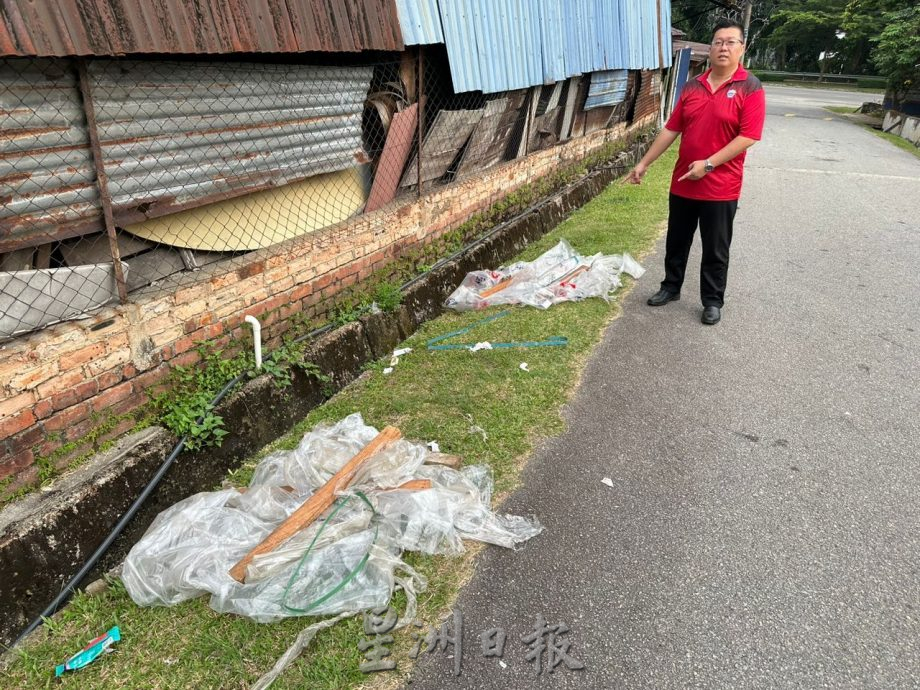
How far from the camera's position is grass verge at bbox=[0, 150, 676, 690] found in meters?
2.19

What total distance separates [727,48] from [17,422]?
4546mm

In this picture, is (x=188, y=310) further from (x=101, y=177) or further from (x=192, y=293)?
(x=101, y=177)

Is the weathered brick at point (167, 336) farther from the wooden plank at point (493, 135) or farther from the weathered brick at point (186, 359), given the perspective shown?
the wooden plank at point (493, 135)

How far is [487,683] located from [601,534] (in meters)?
0.91

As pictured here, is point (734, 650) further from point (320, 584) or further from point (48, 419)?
point (48, 419)

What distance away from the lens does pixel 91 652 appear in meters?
2.27

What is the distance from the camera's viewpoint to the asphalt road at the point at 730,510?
7.32ft

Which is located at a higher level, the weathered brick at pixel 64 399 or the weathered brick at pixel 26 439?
the weathered brick at pixel 64 399

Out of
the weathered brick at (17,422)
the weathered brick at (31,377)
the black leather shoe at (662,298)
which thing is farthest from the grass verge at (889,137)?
the weathered brick at (17,422)

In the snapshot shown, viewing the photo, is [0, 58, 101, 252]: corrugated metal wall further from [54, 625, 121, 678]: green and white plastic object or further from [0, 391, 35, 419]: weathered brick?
[54, 625, 121, 678]: green and white plastic object

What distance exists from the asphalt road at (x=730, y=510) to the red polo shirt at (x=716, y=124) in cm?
108

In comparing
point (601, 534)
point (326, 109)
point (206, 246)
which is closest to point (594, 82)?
point (326, 109)

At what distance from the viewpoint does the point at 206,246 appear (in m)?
3.37

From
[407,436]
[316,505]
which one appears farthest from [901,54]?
[316,505]
